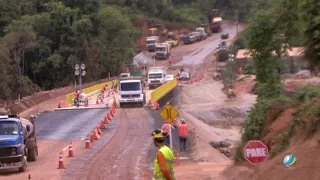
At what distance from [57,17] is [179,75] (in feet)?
67.0

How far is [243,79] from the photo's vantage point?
268ft

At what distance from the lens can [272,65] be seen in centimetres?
2395

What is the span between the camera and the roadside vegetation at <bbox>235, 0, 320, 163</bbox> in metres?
18.8

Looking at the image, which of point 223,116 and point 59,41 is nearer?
point 223,116

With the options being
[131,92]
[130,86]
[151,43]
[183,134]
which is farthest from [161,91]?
[151,43]

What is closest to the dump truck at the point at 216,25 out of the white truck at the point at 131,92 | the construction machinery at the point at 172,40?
the construction machinery at the point at 172,40

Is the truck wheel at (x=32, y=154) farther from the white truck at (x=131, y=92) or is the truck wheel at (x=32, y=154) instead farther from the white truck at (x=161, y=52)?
the white truck at (x=161, y=52)

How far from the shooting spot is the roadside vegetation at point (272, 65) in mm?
18828

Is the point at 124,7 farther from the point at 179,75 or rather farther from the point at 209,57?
→ the point at 179,75

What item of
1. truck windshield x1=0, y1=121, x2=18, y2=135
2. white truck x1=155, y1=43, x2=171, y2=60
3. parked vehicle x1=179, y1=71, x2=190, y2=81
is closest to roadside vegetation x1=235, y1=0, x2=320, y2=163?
truck windshield x1=0, y1=121, x2=18, y2=135

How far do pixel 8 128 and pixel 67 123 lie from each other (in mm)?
19629

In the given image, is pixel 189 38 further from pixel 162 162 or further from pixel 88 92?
pixel 162 162

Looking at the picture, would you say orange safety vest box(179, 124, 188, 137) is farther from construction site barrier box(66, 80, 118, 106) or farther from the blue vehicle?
construction site barrier box(66, 80, 118, 106)

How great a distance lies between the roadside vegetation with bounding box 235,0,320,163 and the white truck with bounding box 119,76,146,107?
2835 centimetres
